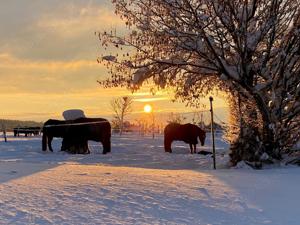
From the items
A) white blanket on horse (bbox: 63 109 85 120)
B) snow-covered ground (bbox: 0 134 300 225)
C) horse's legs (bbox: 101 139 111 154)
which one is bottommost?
snow-covered ground (bbox: 0 134 300 225)

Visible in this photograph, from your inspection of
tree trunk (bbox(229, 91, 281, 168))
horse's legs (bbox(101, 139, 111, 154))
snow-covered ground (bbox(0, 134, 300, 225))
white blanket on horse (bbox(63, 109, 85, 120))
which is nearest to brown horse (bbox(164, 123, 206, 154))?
horse's legs (bbox(101, 139, 111, 154))

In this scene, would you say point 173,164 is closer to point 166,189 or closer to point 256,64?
point 256,64

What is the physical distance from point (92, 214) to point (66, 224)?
484 millimetres

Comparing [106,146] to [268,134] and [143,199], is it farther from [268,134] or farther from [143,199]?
[143,199]

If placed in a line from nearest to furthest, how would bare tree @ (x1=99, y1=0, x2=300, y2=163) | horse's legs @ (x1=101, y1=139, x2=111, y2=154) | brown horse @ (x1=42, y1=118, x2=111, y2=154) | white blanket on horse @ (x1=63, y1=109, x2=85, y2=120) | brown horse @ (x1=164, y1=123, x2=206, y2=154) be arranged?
1. bare tree @ (x1=99, y1=0, x2=300, y2=163)
2. horse's legs @ (x1=101, y1=139, x2=111, y2=154)
3. brown horse @ (x1=42, y1=118, x2=111, y2=154)
4. brown horse @ (x1=164, y1=123, x2=206, y2=154)
5. white blanket on horse @ (x1=63, y1=109, x2=85, y2=120)

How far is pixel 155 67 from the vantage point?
1328cm

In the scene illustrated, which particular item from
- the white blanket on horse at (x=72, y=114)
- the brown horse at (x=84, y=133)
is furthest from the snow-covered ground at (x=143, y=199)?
the white blanket on horse at (x=72, y=114)

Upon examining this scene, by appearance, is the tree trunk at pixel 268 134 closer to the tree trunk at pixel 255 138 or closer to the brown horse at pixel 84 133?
the tree trunk at pixel 255 138

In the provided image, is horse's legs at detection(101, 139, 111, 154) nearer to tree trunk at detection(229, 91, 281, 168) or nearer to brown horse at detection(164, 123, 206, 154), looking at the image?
brown horse at detection(164, 123, 206, 154)

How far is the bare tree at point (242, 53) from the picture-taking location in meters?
11.8

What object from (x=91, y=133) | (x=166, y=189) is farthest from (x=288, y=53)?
(x=91, y=133)

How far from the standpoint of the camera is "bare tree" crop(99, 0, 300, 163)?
11781 millimetres

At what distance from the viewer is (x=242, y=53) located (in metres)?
12.0

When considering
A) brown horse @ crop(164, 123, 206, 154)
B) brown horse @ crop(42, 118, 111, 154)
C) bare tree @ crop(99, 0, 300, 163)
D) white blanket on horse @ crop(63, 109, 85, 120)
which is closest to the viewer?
bare tree @ crop(99, 0, 300, 163)
